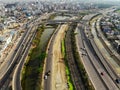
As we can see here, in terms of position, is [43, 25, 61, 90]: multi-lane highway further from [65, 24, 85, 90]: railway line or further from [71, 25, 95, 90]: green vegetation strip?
[71, 25, 95, 90]: green vegetation strip

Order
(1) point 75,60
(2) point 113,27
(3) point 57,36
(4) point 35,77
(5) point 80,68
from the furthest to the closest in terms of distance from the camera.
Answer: (2) point 113,27 → (3) point 57,36 → (1) point 75,60 → (5) point 80,68 → (4) point 35,77

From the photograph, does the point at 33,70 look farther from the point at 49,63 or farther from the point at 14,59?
the point at 14,59

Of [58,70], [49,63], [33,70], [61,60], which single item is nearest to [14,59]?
[33,70]

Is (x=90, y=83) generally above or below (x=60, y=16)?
above

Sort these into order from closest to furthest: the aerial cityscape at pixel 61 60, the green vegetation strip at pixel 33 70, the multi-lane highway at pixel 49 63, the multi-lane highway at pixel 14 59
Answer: the multi-lane highway at pixel 49 63 → the green vegetation strip at pixel 33 70 → the aerial cityscape at pixel 61 60 → the multi-lane highway at pixel 14 59

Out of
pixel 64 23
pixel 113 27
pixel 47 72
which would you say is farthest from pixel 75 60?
pixel 64 23

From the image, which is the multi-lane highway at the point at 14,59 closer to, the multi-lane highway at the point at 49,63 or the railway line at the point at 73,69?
the multi-lane highway at the point at 49,63

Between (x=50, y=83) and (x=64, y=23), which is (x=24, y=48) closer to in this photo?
(x=50, y=83)

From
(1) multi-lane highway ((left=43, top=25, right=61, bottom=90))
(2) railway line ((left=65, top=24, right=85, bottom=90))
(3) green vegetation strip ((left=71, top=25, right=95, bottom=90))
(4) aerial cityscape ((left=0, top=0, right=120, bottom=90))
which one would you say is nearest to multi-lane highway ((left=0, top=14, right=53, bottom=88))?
(4) aerial cityscape ((left=0, top=0, right=120, bottom=90))

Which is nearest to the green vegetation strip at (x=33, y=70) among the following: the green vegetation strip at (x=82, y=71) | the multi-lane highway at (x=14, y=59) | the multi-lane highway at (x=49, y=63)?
the multi-lane highway at (x=49, y=63)
